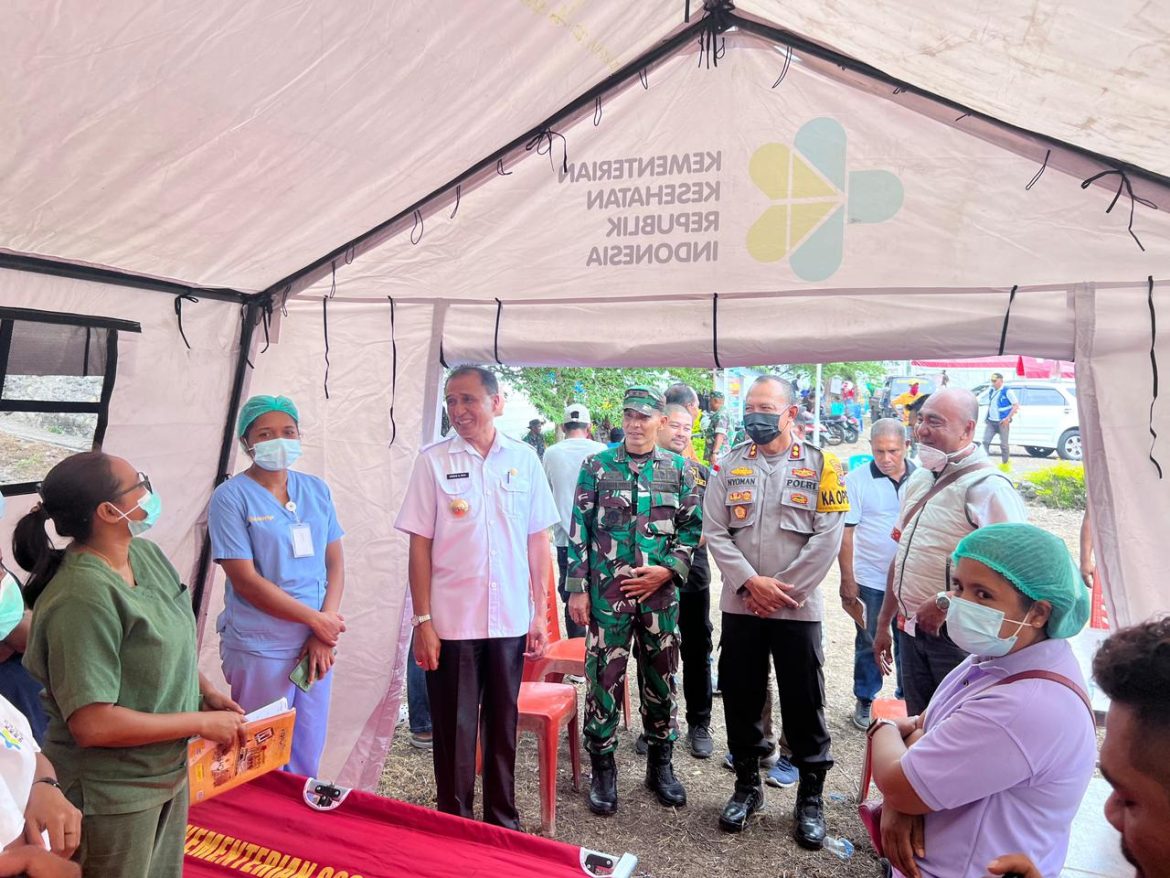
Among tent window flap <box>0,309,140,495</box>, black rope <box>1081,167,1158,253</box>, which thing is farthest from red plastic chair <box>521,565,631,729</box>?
black rope <box>1081,167,1158,253</box>

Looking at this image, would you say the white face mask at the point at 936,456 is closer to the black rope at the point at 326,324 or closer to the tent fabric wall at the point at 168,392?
the black rope at the point at 326,324

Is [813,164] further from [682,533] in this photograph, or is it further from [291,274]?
[291,274]

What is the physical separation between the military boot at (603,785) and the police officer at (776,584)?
45 cm

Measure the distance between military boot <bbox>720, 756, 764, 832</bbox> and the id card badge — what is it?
6.11 feet

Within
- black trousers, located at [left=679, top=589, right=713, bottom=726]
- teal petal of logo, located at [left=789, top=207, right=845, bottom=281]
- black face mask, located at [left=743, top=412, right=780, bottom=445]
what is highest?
teal petal of logo, located at [left=789, top=207, right=845, bottom=281]

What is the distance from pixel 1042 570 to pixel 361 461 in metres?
2.60

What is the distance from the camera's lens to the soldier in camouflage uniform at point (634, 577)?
119 inches

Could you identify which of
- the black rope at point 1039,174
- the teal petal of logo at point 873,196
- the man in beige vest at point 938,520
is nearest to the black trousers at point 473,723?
the man in beige vest at point 938,520

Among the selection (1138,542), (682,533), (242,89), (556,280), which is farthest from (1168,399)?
(242,89)

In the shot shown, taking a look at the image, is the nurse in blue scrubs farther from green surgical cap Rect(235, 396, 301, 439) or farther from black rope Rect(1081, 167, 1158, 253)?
black rope Rect(1081, 167, 1158, 253)

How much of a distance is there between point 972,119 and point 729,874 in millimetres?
2601

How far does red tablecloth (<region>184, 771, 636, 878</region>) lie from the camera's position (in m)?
2.20

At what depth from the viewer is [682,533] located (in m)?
3.12

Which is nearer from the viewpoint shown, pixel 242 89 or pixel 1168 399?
pixel 242 89
